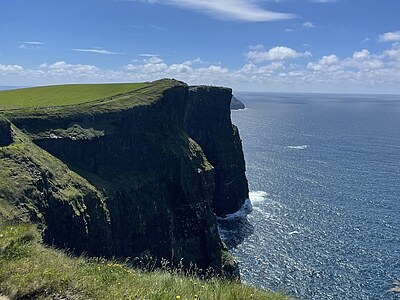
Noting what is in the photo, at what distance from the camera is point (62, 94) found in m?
110

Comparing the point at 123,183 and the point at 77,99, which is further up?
the point at 77,99

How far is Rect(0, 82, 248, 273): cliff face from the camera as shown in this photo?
58312 millimetres

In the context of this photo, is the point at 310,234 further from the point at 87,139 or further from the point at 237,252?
the point at 87,139

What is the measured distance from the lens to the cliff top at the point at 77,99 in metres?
78.7

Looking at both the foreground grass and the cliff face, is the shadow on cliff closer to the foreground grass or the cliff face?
the cliff face

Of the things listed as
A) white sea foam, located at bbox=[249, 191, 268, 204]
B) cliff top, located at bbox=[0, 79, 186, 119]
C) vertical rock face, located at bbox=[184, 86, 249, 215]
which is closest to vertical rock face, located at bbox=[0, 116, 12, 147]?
cliff top, located at bbox=[0, 79, 186, 119]

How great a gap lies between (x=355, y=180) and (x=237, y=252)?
70.1 m

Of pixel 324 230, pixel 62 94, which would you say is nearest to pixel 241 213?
pixel 324 230

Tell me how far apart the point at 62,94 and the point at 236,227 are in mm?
56828

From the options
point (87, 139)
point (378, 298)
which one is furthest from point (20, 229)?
point (378, 298)

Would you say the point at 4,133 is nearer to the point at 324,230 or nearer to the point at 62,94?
the point at 62,94

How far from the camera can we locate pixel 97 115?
83438mm

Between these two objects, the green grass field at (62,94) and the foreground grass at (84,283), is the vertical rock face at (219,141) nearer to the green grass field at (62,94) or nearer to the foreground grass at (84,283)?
the green grass field at (62,94)

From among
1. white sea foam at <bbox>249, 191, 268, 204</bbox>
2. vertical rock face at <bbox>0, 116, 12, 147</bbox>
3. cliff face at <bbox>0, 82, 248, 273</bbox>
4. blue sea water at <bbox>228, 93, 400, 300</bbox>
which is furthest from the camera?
white sea foam at <bbox>249, 191, 268, 204</bbox>
